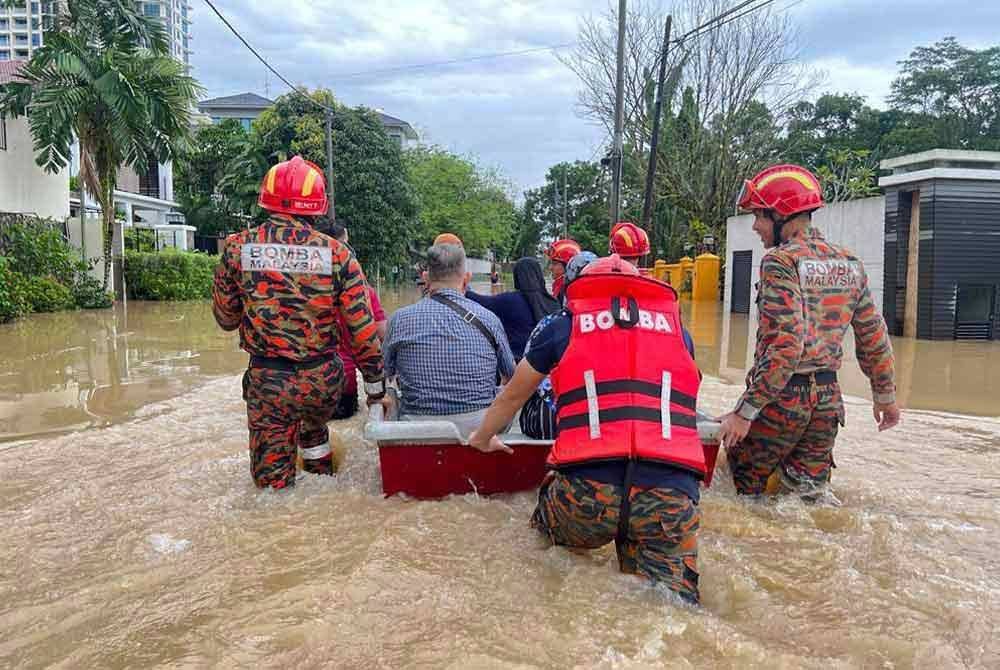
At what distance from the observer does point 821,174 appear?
24.7 metres

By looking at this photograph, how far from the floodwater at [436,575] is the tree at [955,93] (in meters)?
36.3

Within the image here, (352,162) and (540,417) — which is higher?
(352,162)

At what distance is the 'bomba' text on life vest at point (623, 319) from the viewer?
2680mm


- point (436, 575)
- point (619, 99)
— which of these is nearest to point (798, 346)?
point (436, 575)

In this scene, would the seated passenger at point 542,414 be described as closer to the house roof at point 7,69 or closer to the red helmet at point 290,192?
the red helmet at point 290,192

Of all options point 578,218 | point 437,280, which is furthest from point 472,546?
point 578,218

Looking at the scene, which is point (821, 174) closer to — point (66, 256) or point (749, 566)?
point (66, 256)

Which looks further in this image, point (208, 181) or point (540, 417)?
point (208, 181)

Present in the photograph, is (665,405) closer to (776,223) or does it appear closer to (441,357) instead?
(776,223)

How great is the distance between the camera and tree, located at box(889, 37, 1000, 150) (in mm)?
35750

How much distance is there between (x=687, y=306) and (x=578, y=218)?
1388 inches

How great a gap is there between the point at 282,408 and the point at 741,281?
19.7 metres

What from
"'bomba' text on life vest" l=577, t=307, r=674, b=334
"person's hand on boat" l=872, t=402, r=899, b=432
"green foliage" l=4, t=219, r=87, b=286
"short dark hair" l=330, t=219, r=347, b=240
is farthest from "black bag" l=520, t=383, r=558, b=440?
"green foliage" l=4, t=219, r=87, b=286

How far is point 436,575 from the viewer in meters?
3.25
